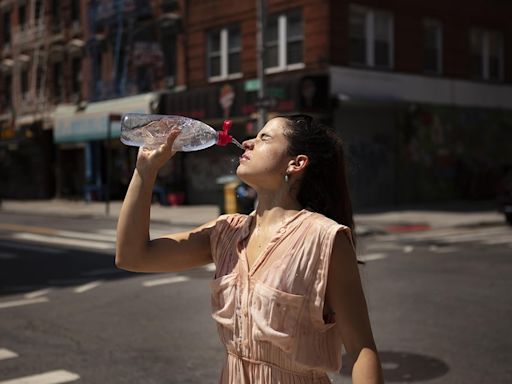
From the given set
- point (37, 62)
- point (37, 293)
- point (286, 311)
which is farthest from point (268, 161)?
point (37, 62)

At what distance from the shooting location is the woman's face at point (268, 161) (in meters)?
2.46

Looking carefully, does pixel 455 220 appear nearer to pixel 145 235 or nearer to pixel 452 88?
pixel 452 88

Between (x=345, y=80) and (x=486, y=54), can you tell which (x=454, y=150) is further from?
(x=345, y=80)

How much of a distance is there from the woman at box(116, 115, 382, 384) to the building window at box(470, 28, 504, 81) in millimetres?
27168

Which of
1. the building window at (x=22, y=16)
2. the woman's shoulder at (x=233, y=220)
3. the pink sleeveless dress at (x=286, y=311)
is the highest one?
the building window at (x=22, y=16)

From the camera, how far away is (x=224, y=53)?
26359 millimetres

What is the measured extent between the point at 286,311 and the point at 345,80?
21560 mm

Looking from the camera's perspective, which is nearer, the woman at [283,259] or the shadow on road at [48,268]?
the woman at [283,259]

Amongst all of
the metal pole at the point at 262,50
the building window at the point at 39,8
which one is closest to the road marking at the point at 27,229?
the metal pole at the point at 262,50

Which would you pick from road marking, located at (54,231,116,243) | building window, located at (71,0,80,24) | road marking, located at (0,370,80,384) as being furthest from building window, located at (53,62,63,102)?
road marking, located at (0,370,80,384)

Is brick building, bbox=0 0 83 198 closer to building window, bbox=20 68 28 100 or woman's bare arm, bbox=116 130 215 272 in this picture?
building window, bbox=20 68 28 100

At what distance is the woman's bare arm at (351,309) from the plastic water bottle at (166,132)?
0.62m

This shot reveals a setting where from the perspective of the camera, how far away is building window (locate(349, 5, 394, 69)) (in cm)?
2398

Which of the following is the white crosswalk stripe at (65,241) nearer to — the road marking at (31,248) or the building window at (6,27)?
the road marking at (31,248)
